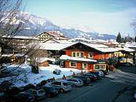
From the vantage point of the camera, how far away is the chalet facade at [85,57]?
170ft

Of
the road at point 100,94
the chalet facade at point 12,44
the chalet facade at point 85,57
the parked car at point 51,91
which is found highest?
the chalet facade at point 12,44

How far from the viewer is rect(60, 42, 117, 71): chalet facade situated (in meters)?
51.9

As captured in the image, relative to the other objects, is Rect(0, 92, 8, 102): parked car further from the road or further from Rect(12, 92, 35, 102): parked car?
the road

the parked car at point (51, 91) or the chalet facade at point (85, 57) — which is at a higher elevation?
the chalet facade at point (85, 57)

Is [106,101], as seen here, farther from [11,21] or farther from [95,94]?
[11,21]

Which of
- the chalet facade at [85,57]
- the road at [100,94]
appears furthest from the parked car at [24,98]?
the chalet facade at [85,57]

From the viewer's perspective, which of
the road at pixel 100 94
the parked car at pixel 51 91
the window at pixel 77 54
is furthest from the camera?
the window at pixel 77 54

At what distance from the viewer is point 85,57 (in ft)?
179

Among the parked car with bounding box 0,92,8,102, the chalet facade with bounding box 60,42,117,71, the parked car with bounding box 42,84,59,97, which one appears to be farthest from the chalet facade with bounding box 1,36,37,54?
the chalet facade with bounding box 60,42,117,71

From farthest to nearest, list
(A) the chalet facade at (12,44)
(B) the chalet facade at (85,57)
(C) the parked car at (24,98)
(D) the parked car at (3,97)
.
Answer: (B) the chalet facade at (85,57)
(C) the parked car at (24,98)
(D) the parked car at (3,97)
(A) the chalet facade at (12,44)

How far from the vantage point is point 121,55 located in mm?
76000

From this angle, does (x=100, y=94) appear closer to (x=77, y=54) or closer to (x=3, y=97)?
(x=3, y=97)

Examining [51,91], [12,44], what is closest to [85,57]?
[51,91]

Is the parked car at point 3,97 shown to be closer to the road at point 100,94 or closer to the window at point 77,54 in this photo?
the road at point 100,94
